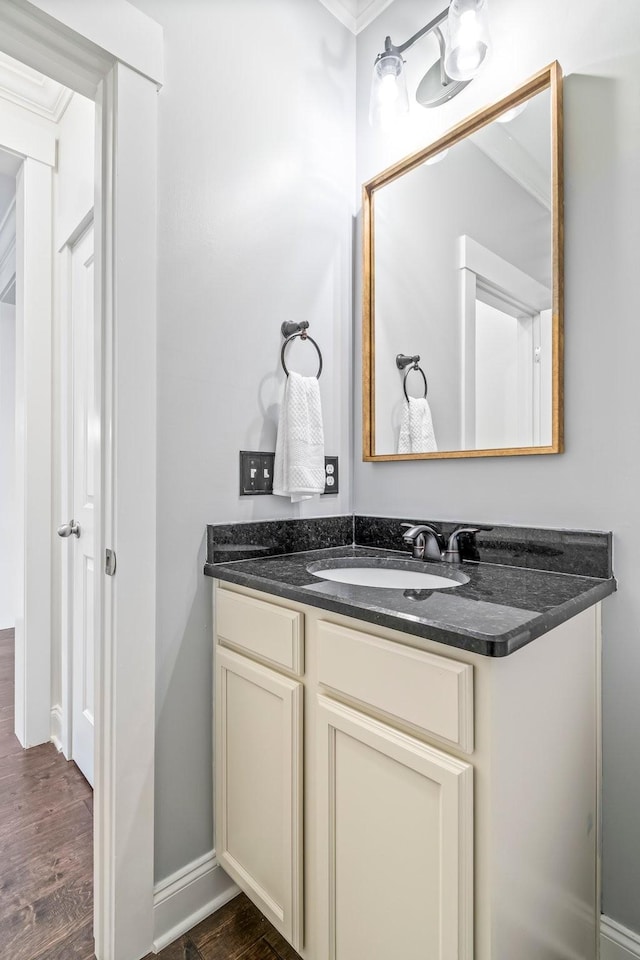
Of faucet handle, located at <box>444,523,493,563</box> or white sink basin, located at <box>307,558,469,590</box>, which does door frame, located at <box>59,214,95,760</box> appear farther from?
faucet handle, located at <box>444,523,493,563</box>

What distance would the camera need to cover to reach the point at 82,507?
73.9 inches

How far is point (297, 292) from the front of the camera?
1.54 meters

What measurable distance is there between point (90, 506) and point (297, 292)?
104cm

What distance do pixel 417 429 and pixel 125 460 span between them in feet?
2.80

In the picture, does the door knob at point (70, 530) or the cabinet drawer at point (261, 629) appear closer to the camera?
the cabinet drawer at point (261, 629)

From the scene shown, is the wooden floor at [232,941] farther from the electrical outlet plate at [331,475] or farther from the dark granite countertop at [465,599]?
the electrical outlet plate at [331,475]

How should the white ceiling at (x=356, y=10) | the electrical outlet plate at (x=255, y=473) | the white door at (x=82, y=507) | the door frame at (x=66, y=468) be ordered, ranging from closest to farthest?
the electrical outlet plate at (x=255, y=473), the white ceiling at (x=356, y=10), the white door at (x=82, y=507), the door frame at (x=66, y=468)

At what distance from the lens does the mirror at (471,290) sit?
1214mm

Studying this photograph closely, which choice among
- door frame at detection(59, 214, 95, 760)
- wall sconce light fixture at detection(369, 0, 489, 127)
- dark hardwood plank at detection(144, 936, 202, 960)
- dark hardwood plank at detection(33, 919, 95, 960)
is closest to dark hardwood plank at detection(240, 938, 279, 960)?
dark hardwood plank at detection(144, 936, 202, 960)

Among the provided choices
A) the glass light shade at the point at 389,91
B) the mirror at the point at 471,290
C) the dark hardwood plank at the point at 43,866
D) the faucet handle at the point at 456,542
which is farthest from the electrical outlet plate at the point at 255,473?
the dark hardwood plank at the point at 43,866

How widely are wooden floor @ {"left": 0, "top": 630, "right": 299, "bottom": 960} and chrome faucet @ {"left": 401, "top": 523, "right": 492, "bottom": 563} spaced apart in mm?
981

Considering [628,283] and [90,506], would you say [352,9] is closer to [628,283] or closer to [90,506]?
[628,283]

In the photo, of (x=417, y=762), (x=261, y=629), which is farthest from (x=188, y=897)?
(x=417, y=762)

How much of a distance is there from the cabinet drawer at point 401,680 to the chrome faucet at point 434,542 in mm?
441
